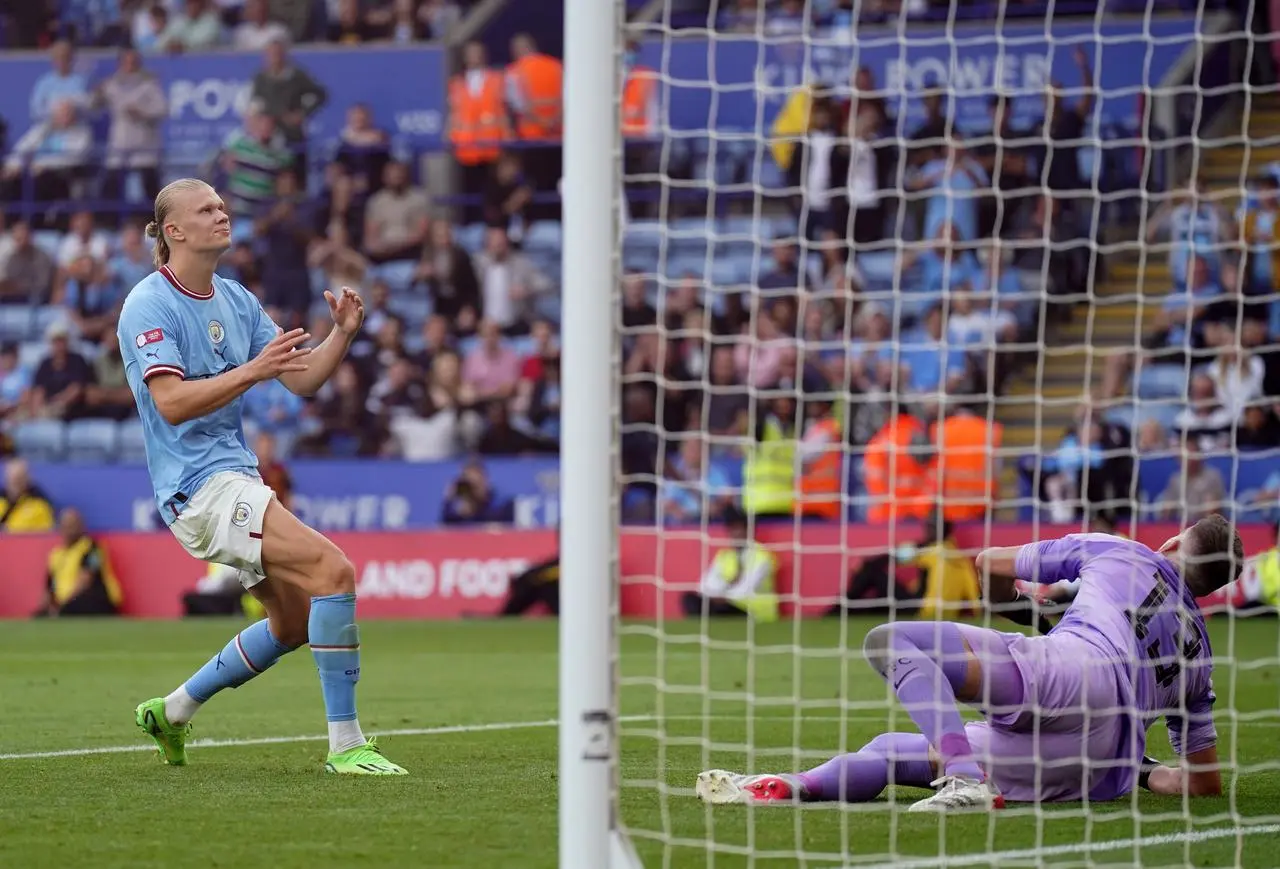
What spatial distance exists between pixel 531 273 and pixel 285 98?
142 inches

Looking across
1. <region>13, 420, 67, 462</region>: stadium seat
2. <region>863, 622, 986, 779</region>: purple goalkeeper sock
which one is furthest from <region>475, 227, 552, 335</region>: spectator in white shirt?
<region>863, 622, 986, 779</region>: purple goalkeeper sock

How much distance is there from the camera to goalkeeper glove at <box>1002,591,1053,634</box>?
6.21 meters

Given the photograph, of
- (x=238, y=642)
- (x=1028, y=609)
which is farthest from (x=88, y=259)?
(x=1028, y=609)

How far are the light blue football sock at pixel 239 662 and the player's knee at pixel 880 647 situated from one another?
241 cm

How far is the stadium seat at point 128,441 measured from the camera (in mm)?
19062

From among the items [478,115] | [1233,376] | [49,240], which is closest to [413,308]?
[478,115]

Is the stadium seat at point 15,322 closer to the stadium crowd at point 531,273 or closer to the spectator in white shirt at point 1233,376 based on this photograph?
the stadium crowd at point 531,273

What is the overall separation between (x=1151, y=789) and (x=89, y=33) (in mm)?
18975

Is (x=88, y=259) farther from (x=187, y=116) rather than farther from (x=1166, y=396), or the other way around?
(x=1166, y=396)

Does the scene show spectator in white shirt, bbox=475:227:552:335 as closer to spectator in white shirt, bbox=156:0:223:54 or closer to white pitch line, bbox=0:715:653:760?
spectator in white shirt, bbox=156:0:223:54

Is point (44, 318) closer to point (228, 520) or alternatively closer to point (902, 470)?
point (902, 470)

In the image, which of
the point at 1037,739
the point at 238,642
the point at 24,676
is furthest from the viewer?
the point at 24,676

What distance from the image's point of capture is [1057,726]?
582 cm

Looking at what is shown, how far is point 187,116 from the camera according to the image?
21391 millimetres
